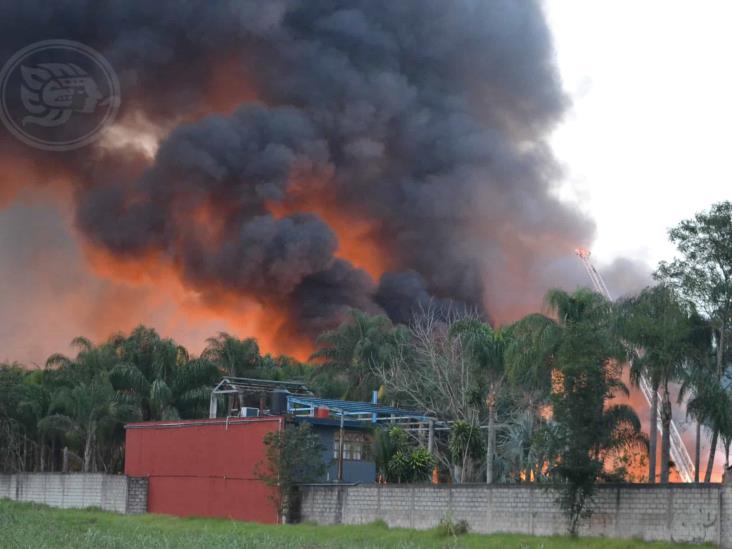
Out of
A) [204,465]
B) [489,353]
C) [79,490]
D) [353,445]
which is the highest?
[489,353]

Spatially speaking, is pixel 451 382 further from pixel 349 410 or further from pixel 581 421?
pixel 581 421

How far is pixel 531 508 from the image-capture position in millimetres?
34344

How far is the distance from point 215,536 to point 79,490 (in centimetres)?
2206

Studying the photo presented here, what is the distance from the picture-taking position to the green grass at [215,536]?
3256 cm

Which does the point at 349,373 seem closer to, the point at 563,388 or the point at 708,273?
the point at 708,273

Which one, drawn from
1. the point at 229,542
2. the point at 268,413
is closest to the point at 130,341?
the point at 268,413

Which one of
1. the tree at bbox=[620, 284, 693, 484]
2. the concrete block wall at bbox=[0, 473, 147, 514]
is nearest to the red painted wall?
the concrete block wall at bbox=[0, 473, 147, 514]

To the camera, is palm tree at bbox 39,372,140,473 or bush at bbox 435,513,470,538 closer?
bush at bbox 435,513,470,538

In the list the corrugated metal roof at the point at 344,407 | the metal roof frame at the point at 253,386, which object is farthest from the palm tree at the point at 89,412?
the corrugated metal roof at the point at 344,407

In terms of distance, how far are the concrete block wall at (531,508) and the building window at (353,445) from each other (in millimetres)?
5603

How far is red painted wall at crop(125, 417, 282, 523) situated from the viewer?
46281 mm

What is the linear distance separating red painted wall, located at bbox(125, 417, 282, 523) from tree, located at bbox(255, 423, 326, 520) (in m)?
1.04

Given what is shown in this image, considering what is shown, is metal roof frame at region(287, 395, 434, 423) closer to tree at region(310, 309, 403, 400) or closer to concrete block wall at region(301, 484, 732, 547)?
concrete block wall at region(301, 484, 732, 547)

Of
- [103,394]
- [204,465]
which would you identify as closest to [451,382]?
[204,465]
